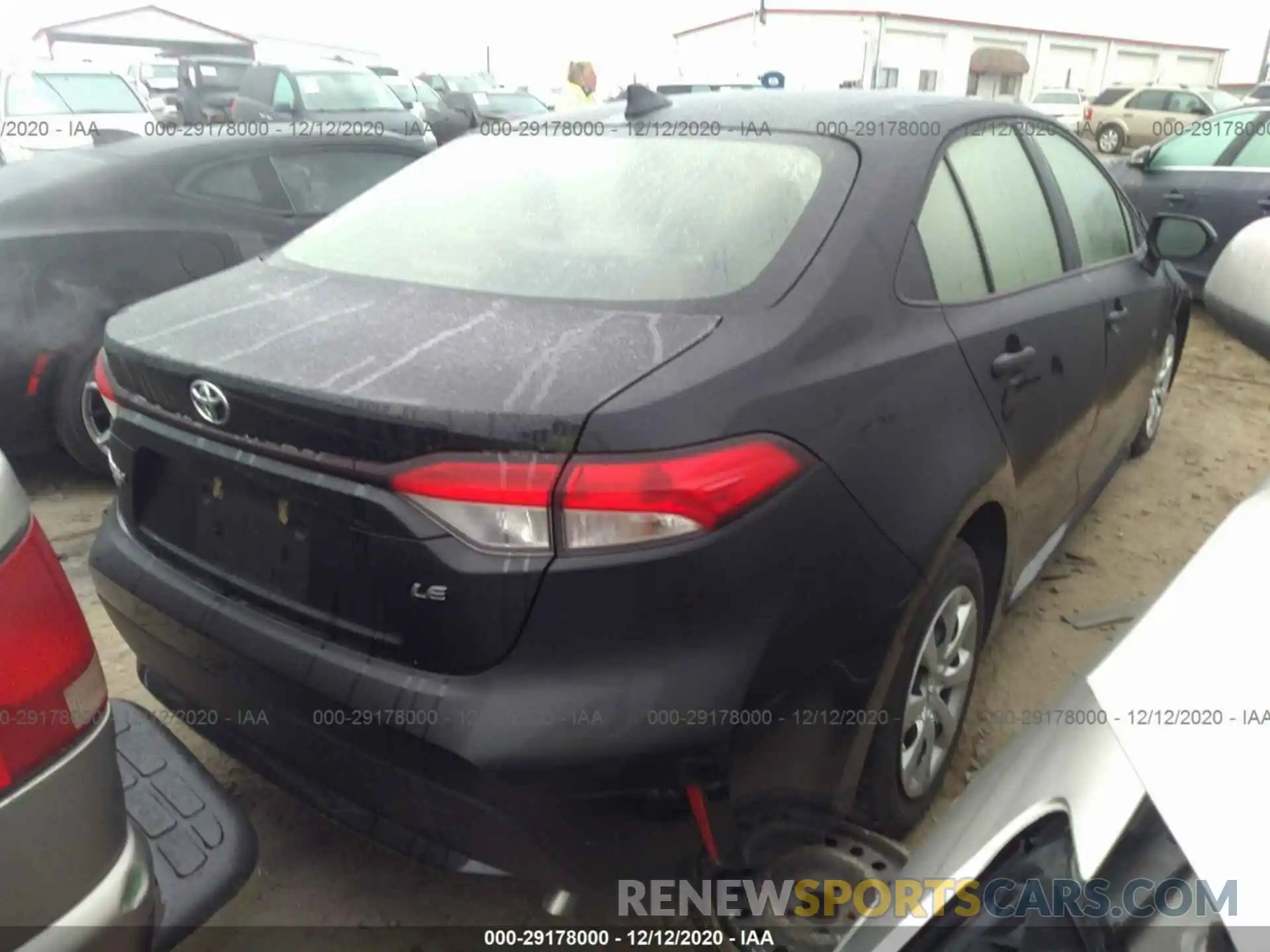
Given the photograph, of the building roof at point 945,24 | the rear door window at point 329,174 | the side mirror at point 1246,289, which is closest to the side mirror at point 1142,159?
the rear door window at point 329,174

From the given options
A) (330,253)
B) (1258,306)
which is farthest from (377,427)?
(1258,306)

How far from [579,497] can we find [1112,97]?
27.1 meters

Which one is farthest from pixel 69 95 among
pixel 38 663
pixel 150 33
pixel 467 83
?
pixel 150 33

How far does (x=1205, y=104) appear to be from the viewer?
2080 centimetres

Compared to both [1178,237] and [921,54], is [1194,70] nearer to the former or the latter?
[921,54]

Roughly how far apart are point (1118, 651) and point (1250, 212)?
6.50 metres

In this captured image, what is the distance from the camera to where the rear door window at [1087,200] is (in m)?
2.95

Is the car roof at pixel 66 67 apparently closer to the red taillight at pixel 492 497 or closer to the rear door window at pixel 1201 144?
the rear door window at pixel 1201 144

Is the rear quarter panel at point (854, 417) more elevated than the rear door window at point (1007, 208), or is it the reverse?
the rear door window at point (1007, 208)

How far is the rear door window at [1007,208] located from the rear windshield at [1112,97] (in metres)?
24.6

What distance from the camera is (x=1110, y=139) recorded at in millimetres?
23094

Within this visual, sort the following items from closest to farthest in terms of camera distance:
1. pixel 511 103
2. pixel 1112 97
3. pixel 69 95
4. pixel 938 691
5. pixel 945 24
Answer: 1. pixel 938 691
2. pixel 69 95
3. pixel 511 103
4. pixel 1112 97
5. pixel 945 24

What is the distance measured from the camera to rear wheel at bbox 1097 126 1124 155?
22.7 metres

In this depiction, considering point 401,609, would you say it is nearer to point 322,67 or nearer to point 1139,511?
point 1139,511
